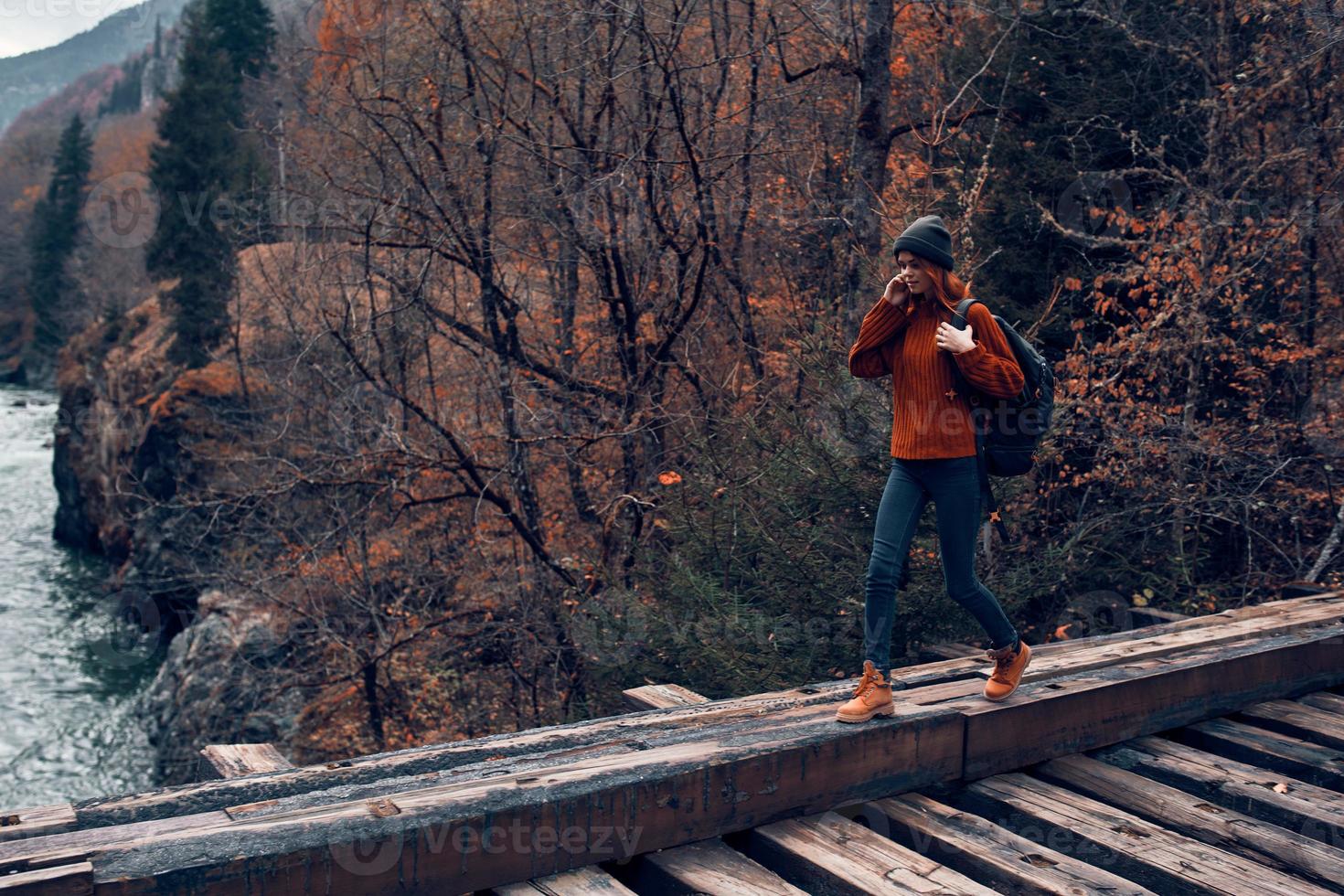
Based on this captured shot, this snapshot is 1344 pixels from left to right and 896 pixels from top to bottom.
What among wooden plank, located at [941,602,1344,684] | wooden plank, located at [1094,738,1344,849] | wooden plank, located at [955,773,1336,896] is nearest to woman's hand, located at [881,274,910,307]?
wooden plank, located at [941,602,1344,684]

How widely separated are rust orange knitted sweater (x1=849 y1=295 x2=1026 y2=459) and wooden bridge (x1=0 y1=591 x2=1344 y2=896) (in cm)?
100

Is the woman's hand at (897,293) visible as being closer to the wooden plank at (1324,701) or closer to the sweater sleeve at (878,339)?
the sweater sleeve at (878,339)

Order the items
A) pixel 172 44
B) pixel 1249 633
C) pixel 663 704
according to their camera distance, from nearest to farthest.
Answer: pixel 663 704
pixel 1249 633
pixel 172 44

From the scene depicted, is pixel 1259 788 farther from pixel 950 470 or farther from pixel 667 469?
pixel 667 469

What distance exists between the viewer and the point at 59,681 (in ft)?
71.4

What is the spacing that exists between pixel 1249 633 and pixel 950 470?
2227 mm

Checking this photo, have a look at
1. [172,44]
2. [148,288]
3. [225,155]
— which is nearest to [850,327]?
[225,155]

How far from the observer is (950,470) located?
168 inches

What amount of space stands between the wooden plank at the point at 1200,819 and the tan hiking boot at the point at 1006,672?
0.33m

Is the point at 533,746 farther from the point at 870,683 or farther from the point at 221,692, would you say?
the point at 221,692

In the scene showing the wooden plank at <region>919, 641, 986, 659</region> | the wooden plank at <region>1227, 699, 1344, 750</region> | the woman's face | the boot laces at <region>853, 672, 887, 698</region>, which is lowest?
the wooden plank at <region>919, 641, 986, 659</region>

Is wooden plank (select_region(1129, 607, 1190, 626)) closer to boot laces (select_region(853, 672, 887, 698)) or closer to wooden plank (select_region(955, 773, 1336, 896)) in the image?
wooden plank (select_region(955, 773, 1336, 896))

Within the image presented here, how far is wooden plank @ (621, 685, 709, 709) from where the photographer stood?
4.90 meters

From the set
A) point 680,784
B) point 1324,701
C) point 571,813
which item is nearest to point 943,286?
point 680,784
